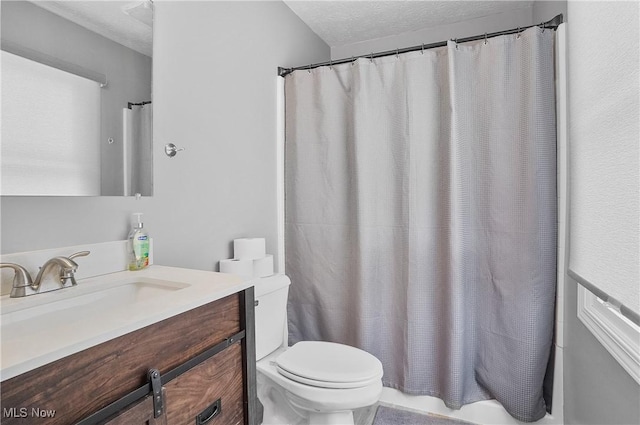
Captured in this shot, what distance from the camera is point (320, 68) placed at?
6.83 ft

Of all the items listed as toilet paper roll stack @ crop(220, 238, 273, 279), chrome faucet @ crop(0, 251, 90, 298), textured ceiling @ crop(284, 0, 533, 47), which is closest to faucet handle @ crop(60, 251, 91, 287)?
chrome faucet @ crop(0, 251, 90, 298)

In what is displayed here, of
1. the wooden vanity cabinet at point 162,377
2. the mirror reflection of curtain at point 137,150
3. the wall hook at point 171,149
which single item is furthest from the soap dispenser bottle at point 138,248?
the wooden vanity cabinet at point 162,377

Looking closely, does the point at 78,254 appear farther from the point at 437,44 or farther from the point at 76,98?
the point at 437,44

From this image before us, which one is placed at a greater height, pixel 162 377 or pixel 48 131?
pixel 48 131

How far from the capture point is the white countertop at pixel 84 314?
0.59 meters

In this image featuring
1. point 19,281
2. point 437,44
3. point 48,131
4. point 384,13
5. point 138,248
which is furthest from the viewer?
point 384,13

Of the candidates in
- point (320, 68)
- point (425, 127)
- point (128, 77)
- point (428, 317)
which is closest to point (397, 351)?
point (428, 317)

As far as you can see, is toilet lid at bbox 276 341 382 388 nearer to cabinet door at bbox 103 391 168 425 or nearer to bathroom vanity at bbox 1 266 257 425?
bathroom vanity at bbox 1 266 257 425

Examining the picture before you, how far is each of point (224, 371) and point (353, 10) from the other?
7.29ft

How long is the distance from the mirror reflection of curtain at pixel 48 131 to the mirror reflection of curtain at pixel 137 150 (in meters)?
0.10

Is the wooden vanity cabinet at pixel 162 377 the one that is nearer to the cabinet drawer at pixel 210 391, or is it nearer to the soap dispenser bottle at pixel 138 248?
the cabinet drawer at pixel 210 391

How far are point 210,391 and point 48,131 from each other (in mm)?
871

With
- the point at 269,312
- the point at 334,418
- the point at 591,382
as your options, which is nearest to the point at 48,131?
the point at 269,312

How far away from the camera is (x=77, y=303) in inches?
38.1
